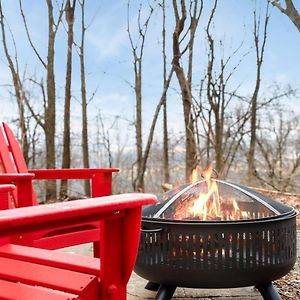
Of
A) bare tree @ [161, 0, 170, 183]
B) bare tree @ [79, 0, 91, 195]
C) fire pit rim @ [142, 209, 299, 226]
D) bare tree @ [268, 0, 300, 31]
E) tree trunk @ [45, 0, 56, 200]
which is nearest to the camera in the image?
fire pit rim @ [142, 209, 299, 226]

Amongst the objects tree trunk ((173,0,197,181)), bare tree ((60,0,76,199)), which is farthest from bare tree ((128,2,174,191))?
bare tree ((60,0,76,199))

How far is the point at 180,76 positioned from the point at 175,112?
117cm

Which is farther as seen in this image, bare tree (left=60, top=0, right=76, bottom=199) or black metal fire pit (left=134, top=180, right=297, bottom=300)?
bare tree (left=60, top=0, right=76, bottom=199)

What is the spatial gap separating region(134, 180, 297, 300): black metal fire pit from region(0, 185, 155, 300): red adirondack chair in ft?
1.68

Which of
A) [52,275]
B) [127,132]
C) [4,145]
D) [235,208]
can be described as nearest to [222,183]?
[235,208]

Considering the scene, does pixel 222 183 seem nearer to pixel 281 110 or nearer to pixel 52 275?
pixel 52 275

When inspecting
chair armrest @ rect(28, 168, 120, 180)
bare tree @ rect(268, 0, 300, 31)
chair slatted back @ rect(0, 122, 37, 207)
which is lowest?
chair armrest @ rect(28, 168, 120, 180)

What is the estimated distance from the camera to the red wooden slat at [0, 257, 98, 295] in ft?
3.63

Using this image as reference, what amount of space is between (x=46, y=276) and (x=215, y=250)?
28.7 inches

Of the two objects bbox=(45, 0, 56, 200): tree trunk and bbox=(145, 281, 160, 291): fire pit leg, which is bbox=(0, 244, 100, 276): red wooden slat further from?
bbox=(45, 0, 56, 200): tree trunk

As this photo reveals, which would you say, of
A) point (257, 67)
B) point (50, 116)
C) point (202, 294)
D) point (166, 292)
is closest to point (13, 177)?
point (166, 292)

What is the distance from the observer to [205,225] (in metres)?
1.64

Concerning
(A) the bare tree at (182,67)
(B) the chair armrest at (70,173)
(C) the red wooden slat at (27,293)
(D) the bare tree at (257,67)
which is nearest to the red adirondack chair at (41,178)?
(B) the chair armrest at (70,173)

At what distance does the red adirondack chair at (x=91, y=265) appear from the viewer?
980 mm
